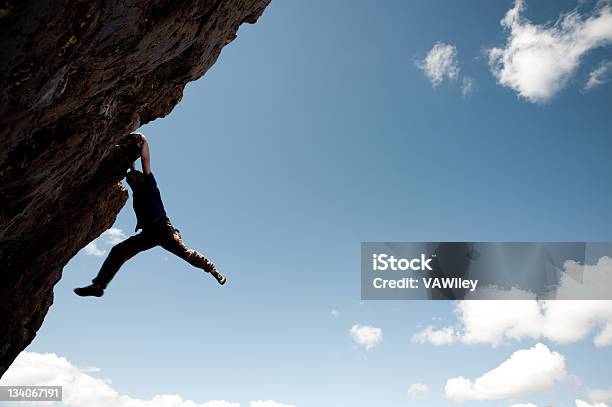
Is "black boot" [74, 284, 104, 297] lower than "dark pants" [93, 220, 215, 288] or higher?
lower

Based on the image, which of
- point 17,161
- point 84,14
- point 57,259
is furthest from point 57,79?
point 57,259

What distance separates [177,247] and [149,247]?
86 cm

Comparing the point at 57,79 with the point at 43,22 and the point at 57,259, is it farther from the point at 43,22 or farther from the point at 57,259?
the point at 57,259

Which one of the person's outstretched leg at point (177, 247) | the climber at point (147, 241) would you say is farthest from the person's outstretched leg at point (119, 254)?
the person's outstretched leg at point (177, 247)

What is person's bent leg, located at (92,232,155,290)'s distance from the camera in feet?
31.4

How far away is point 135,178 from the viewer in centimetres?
1020

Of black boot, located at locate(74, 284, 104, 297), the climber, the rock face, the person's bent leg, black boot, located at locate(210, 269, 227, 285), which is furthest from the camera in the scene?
black boot, located at locate(210, 269, 227, 285)

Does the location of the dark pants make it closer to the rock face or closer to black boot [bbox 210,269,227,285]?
black boot [bbox 210,269,227,285]

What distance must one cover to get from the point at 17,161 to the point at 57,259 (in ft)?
19.6

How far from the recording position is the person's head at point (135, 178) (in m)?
10.1

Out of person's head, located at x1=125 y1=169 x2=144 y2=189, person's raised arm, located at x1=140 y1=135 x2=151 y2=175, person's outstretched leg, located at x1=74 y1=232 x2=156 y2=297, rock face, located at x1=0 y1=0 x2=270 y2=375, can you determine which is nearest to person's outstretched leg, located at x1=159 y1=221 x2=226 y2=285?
person's outstretched leg, located at x1=74 y1=232 x2=156 y2=297

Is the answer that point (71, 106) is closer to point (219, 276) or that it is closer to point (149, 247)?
point (149, 247)

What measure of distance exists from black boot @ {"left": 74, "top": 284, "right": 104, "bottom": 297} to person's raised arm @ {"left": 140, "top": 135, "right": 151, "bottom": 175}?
3082mm

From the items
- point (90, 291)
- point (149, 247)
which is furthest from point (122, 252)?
point (90, 291)
